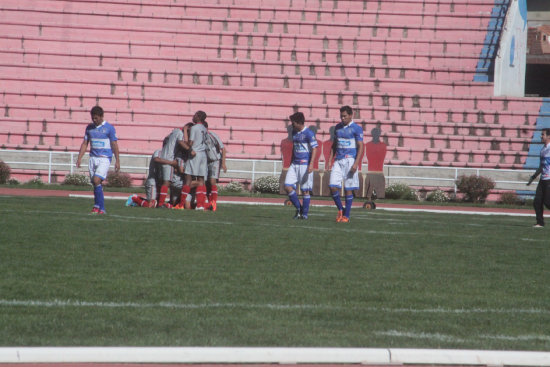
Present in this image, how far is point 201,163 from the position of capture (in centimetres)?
1862

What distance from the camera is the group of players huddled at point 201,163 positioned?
1661cm

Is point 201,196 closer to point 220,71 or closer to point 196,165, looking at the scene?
point 196,165

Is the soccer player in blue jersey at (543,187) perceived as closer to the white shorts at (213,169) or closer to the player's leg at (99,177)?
the white shorts at (213,169)

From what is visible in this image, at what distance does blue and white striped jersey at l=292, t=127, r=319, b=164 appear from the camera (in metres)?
16.8

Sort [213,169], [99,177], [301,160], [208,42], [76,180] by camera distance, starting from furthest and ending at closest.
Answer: [208,42] → [76,180] → [213,169] → [301,160] → [99,177]

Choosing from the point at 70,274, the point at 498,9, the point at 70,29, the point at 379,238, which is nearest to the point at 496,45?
the point at 498,9

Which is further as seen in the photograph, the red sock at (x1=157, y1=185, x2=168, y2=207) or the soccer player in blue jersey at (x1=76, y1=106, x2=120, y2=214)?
the red sock at (x1=157, y1=185, x2=168, y2=207)

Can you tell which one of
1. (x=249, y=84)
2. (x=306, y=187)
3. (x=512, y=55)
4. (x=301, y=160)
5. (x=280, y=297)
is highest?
(x=512, y=55)

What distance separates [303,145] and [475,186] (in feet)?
40.6

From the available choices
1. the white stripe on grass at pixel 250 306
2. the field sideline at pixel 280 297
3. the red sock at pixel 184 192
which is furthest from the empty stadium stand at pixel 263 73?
the white stripe on grass at pixel 250 306

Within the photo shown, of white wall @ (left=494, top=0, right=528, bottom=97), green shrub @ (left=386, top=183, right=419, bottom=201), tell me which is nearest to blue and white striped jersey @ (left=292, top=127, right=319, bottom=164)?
green shrub @ (left=386, top=183, right=419, bottom=201)

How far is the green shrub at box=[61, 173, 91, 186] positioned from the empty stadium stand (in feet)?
8.52

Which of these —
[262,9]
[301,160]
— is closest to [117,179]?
[262,9]

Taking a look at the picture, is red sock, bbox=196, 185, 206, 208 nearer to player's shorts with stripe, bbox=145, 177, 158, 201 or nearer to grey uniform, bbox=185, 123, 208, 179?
grey uniform, bbox=185, 123, 208, 179
